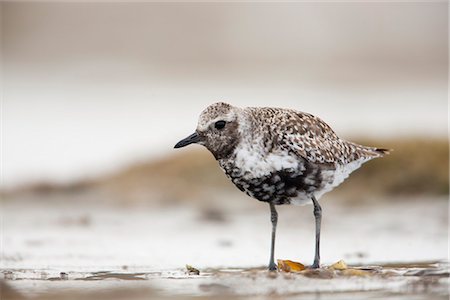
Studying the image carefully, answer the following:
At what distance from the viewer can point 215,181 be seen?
14.2m

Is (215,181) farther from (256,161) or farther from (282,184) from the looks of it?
(256,161)

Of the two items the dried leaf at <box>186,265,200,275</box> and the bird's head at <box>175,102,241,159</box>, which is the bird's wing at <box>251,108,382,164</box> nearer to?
the bird's head at <box>175,102,241,159</box>

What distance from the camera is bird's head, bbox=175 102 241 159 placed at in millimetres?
8305

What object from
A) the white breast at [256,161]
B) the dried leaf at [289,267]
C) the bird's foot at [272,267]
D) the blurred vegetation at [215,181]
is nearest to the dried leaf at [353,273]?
the dried leaf at [289,267]

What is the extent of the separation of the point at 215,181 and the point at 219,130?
5.89 m

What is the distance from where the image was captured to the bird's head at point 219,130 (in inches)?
327

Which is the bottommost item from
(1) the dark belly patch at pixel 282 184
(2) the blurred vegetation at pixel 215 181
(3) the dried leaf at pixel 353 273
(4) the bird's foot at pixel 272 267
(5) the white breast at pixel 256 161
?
(3) the dried leaf at pixel 353 273

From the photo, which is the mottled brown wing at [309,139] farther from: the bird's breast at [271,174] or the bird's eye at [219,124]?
the bird's eye at [219,124]

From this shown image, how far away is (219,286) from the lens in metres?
7.89

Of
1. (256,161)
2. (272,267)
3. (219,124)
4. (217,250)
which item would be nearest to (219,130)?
(219,124)

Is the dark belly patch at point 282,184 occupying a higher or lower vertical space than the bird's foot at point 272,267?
higher

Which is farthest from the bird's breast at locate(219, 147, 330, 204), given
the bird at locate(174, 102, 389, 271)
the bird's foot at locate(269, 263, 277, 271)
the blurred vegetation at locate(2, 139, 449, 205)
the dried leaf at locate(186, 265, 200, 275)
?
the blurred vegetation at locate(2, 139, 449, 205)

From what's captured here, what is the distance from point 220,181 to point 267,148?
18.9 ft

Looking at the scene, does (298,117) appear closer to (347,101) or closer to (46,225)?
(46,225)
